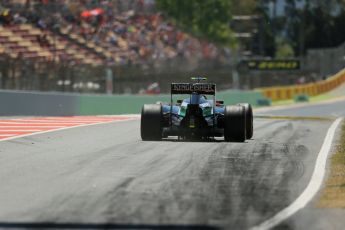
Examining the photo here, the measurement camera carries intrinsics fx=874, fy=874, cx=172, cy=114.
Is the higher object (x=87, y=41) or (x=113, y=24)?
(x=113, y=24)

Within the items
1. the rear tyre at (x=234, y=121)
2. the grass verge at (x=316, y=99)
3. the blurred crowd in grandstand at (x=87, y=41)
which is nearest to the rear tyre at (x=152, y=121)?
the rear tyre at (x=234, y=121)

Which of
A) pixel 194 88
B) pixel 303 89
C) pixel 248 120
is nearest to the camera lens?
pixel 194 88

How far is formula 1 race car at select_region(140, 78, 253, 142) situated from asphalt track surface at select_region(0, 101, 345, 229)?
0.80ft

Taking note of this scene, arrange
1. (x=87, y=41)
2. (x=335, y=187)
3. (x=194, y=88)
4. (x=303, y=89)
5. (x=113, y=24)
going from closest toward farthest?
(x=335, y=187) < (x=194, y=88) < (x=87, y=41) < (x=113, y=24) < (x=303, y=89)

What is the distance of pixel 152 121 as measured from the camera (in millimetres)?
16234

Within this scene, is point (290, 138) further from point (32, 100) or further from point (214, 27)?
point (214, 27)

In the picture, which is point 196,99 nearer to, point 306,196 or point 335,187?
point 335,187

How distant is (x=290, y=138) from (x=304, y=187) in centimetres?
809

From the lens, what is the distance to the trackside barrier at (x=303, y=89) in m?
55.9

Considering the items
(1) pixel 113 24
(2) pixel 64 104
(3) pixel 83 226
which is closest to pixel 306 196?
(3) pixel 83 226

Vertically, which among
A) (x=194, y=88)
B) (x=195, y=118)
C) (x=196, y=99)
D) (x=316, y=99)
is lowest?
(x=316, y=99)

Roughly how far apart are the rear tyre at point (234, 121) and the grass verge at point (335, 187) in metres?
2.54

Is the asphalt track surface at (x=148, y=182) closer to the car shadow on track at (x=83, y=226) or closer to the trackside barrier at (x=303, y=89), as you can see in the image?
the car shadow on track at (x=83, y=226)

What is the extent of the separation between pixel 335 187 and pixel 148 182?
7.10ft
